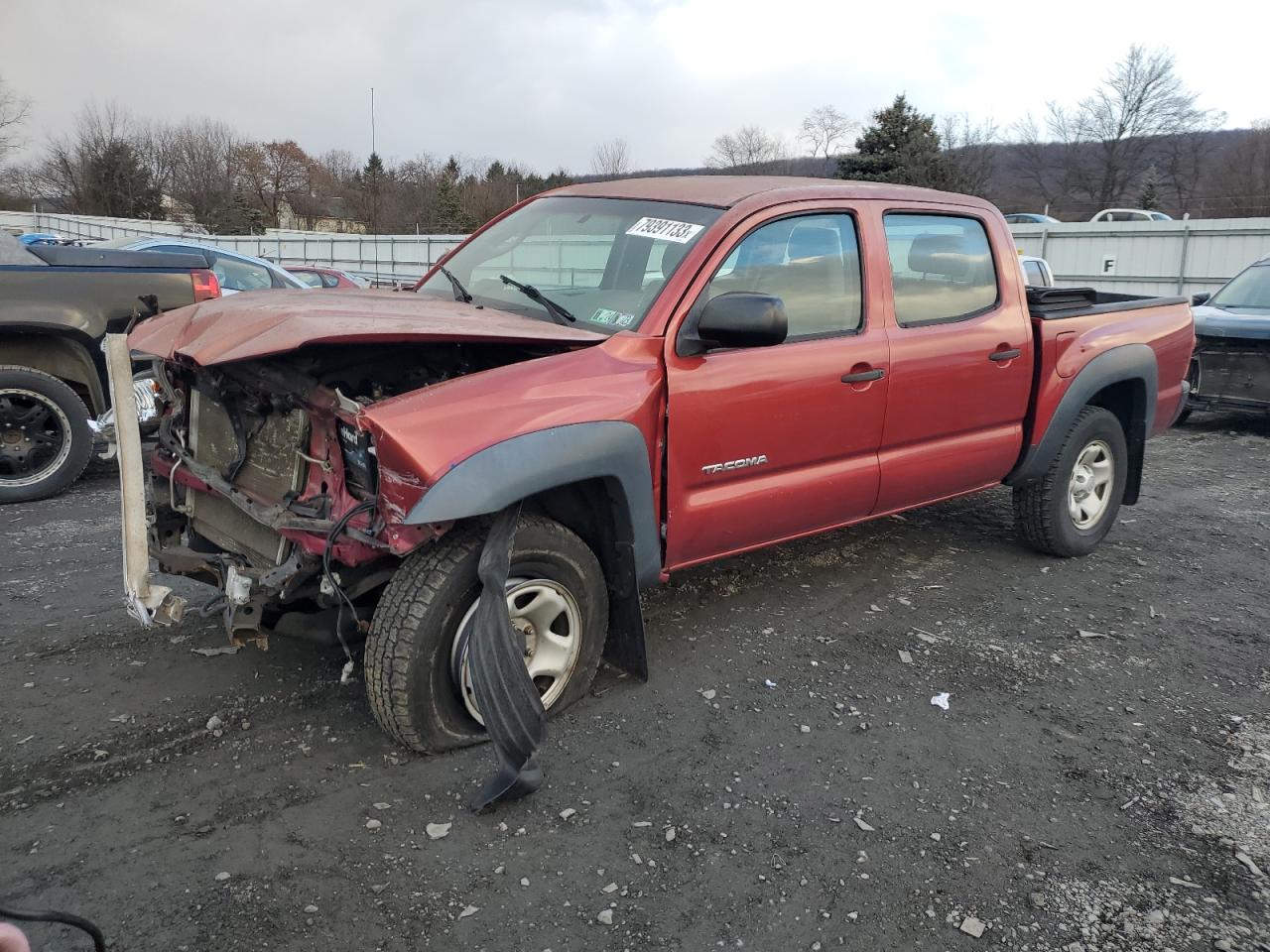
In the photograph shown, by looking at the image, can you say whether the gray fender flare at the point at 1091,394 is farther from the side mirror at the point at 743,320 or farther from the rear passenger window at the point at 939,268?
the side mirror at the point at 743,320

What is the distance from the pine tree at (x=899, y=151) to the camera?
33.6 meters

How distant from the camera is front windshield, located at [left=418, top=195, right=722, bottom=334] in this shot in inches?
141

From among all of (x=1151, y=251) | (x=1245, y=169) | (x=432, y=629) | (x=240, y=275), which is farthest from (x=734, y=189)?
(x=1245, y=169)

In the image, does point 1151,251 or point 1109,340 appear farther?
point 1151,251

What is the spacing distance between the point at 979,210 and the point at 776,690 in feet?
8.86

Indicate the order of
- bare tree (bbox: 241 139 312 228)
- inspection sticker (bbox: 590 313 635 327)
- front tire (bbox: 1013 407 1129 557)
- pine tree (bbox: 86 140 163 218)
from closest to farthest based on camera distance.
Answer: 1. inspection sticker (bbox: 590 313 635 327)
2. front tire (bbox: 1013 407 1129 557)
3. pine tree (bbox: 86 140 163 218)
4. bare tree (bbox: 241 139 312 228)

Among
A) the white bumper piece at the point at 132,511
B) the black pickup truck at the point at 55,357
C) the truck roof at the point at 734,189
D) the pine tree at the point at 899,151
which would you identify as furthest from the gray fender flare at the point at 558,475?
the pine tree at the point at 899,151

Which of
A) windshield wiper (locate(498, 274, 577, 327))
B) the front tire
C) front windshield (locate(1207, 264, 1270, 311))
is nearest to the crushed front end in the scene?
windshield wiper (locate(498, 274, 577, 327))

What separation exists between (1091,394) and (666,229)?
264 centimetres

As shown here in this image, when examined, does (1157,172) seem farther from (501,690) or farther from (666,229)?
(501,690)

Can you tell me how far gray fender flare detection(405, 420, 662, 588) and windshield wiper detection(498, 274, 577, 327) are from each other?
61cm

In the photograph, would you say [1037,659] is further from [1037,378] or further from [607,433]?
[607,433]

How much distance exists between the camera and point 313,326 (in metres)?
2.79

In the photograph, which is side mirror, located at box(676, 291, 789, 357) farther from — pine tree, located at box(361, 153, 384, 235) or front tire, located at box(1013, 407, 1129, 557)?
pine tree, located at box(361, 153, 384, 235)
